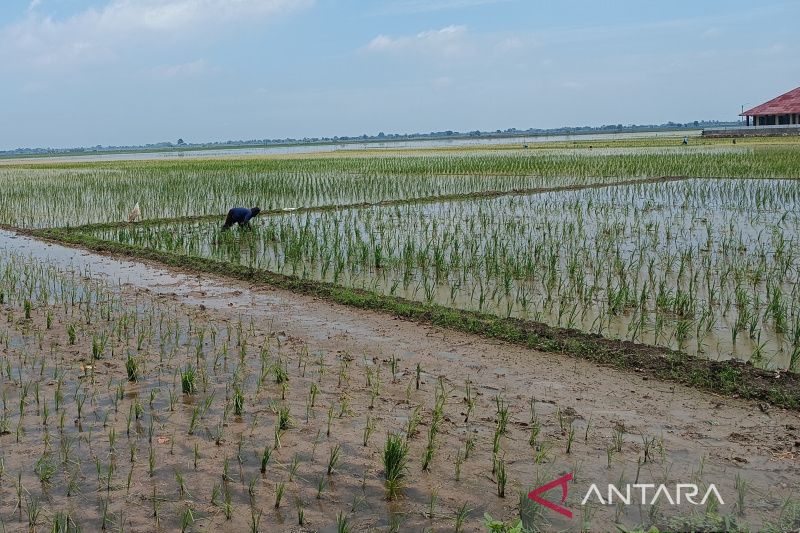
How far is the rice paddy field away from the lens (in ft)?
9.16

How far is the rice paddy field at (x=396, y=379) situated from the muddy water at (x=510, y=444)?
0.01 meters

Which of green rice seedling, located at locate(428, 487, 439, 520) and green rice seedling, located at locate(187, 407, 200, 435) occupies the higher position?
green rice seedling, located at locate(187, 407, 200, 435)

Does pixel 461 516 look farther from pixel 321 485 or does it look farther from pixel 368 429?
pixel 368 429

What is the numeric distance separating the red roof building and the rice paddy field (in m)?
34.0

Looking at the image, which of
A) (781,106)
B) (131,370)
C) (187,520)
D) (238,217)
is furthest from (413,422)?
(781,106)

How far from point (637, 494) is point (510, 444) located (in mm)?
642

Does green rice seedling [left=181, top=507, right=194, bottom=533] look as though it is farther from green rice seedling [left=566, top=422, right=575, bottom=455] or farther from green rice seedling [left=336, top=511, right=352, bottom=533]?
green rice seedling [left=566, top=422, right=575, bottom=455]

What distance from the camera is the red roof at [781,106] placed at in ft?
125

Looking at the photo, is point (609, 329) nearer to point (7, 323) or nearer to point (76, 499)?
point (76, 499)

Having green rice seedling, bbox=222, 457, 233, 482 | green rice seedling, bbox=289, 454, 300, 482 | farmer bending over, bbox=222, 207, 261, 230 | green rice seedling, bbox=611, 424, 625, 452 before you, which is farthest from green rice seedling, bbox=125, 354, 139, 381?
farmer bending over, bbox=222, 207, 261, 230

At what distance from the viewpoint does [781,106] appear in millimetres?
39219

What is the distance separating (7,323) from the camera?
18.2ft

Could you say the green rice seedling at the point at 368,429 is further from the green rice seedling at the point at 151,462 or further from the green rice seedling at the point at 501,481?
the green rice seedling at the point at 151,462

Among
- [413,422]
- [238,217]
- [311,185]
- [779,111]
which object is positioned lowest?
[413,422]
